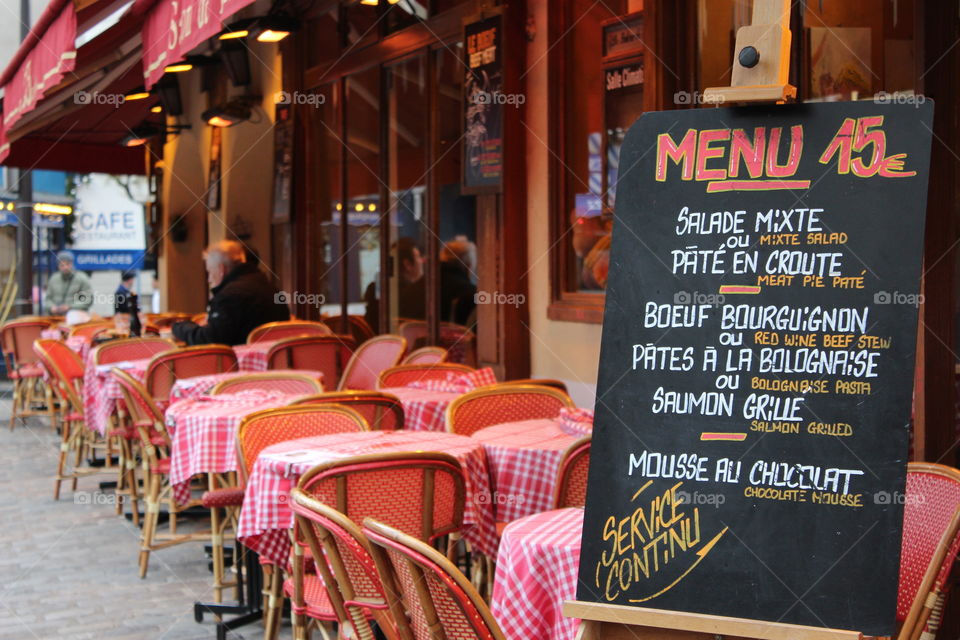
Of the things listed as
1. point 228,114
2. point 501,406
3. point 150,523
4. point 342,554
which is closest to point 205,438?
point 150,523

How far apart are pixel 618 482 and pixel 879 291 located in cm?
61

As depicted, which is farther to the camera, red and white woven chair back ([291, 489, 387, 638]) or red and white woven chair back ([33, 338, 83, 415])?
red and white woven chair back ([33, 338, 83, 415])

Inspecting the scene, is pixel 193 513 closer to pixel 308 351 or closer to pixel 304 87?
pixel 308 351

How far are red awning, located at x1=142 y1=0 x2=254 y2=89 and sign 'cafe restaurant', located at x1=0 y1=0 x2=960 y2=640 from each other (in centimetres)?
3

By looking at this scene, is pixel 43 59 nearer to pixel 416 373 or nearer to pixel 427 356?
Answer: pixel 427 356

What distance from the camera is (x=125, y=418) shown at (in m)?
6.73

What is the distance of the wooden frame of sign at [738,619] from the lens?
203cm

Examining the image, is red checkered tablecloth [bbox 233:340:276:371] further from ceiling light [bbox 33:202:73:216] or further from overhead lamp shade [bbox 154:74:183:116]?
ceiling light [bbox 33:202:73:216]

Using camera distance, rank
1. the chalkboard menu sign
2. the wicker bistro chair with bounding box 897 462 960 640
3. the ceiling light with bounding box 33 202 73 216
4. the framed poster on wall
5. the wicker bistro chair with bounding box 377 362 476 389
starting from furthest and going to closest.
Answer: the ceiling light with bounding box 33 202 73 216, the framed poster on wall, the chalkboard menu sign, the wicker bistro chair with bounding box 377 362 476 389, the wicker bistro chair with bounding box 897 462 960 640

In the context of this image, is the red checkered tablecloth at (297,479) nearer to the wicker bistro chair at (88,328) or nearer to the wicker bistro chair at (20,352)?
the wicker bistro chair at (88,328)

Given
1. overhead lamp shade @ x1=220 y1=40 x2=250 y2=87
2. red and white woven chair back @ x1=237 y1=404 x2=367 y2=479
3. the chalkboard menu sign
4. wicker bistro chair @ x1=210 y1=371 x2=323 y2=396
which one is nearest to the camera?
red and white woven chair back @ x1=237 y1=404 x2=367 y2=479

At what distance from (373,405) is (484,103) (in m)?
3.04

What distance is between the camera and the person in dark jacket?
311 inches

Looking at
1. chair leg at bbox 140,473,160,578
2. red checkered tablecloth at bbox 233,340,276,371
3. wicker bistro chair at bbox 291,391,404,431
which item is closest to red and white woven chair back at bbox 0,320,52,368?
red checkered tablecloth at bbox 233,340,276,371
